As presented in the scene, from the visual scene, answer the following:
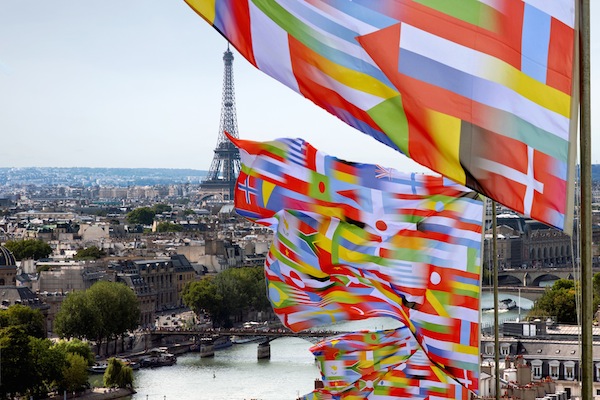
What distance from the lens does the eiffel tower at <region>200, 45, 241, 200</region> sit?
106062 mm

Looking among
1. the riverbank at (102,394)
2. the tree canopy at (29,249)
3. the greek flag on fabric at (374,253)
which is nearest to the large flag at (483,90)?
the greek flag on fabric at (374,253)

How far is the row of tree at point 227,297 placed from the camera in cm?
4309

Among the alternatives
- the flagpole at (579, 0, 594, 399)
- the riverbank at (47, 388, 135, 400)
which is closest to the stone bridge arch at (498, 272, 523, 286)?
the riverbank at (47, 388, 135, 400)

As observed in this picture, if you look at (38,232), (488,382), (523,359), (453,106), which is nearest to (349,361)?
(453,106)

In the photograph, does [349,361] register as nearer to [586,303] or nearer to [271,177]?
[271,177]

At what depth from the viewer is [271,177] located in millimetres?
7465

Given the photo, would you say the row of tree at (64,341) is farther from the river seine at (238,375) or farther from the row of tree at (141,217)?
the row of tree at (141,217)

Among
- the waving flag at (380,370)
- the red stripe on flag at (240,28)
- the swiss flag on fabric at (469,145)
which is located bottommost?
the waving flag at (380,370)

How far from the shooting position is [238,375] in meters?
30.5

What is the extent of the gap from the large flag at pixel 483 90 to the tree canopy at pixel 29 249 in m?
50.8

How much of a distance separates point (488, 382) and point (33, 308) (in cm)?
2354

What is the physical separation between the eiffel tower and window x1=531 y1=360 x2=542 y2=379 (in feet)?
270

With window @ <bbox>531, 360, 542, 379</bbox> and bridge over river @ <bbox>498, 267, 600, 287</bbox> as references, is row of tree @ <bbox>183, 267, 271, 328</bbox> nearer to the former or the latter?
bridge over river @ <bbox>498, 267, 600, 287</bbox>

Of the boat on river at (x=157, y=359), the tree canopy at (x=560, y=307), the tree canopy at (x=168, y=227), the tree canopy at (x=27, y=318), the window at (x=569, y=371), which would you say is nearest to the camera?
the window at (x=569, y=371)
